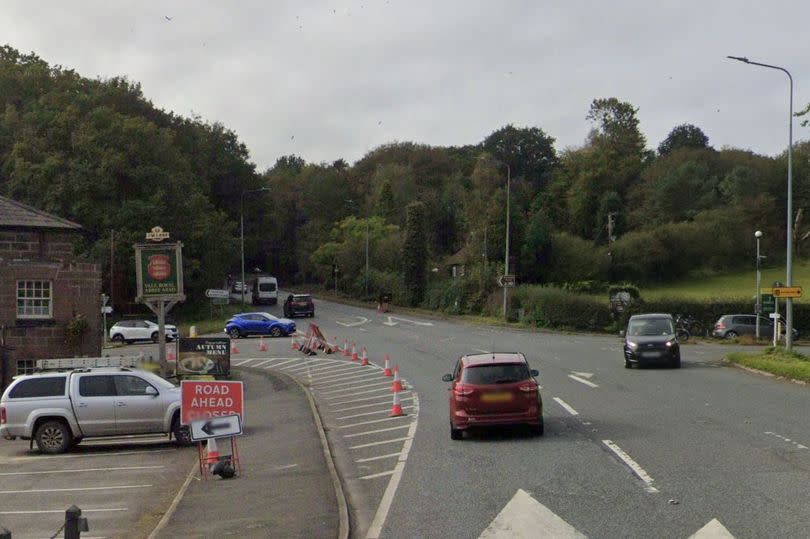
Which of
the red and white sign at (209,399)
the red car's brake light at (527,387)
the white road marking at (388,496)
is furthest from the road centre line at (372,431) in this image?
the red and white sign at (209,399)

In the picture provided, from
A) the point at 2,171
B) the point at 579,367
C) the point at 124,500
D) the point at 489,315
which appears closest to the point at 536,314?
the point at 489,315

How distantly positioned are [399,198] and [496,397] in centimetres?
8584

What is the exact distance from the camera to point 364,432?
65.1 ft

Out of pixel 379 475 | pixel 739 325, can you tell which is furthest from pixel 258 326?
pixel 379 475

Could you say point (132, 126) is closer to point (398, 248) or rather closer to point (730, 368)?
point (398, 248)

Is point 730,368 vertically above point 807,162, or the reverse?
point 807,162

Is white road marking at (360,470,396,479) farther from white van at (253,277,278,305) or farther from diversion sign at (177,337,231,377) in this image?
white van at (253,277,278,305)

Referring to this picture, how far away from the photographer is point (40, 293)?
34.4 m

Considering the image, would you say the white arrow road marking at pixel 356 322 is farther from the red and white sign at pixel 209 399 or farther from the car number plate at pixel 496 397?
the red and white sign at pixel 209 399

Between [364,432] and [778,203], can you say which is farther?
[778,203]

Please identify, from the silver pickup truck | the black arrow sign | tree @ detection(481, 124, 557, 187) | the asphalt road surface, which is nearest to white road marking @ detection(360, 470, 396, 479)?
the asphalt road surface

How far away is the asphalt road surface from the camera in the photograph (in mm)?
10625

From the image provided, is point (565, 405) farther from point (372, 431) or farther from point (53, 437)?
point (53, 437)

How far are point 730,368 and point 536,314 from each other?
26.1 m
